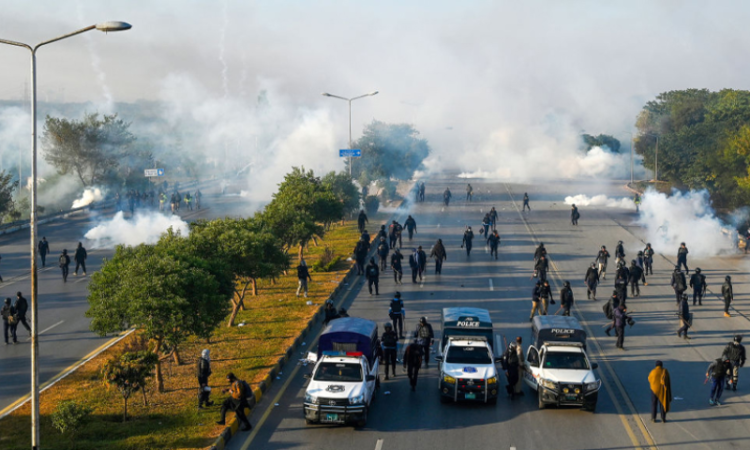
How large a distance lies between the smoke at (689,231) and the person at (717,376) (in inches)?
849

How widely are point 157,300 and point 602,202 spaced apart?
4763 centimetres

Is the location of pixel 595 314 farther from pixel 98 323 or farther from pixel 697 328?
pixel 98 323

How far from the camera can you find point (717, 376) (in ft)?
51.4

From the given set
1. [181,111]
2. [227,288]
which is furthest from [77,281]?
[181,111]

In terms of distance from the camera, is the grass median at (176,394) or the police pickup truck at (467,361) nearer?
the grass median at (176,394)

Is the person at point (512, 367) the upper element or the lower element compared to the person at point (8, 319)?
lower

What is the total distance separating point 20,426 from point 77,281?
681 inches

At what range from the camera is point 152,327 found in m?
15.9

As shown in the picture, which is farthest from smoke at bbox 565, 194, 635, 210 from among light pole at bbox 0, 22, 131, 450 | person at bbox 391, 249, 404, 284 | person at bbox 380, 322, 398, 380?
light pole at bbox 0, 22, 131, 450

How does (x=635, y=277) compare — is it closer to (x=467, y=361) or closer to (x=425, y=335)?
(x=425, y=335)

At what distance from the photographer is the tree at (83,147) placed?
67562mm

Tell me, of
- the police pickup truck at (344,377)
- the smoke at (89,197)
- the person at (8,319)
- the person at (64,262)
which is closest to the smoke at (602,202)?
the person at (64,262)

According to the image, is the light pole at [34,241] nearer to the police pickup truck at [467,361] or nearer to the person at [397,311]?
the police pickup truck at [467,361]

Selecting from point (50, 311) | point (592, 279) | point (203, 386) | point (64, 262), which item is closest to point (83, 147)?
point (64, 262)
